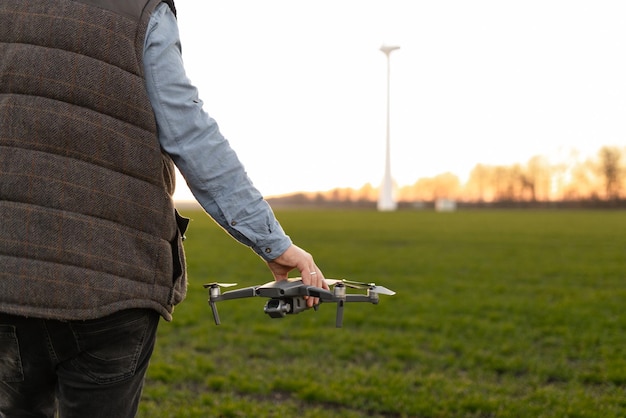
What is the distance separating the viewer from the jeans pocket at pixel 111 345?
5.50 ft

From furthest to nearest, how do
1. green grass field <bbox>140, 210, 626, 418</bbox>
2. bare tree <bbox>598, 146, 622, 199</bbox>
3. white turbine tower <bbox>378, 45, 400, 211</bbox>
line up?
bare tree <bbox>598, 146, 622, 199</bbox> → white turbine tower <bbox>378, 45, 400, 211</bbox> → green grass field <bbox>140, 210, 626, 418</bbox>

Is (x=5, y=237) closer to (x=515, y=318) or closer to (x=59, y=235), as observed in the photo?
(x=59, y=235)

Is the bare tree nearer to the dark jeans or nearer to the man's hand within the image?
the man's hand

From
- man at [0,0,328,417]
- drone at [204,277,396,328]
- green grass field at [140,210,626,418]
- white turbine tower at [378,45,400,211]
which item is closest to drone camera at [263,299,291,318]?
drone at [204,277,396,328]

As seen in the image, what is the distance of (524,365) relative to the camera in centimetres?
638

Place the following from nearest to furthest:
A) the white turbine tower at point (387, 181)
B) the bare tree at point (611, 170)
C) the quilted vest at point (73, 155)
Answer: the quilted vest at point (73, 155) < the white turbine tower at point (387, 181) < the bare tree at point (611, 170)

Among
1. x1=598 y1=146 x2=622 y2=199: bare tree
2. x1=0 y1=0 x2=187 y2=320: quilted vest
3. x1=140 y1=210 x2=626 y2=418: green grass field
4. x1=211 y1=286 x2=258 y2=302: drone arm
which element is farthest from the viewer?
x1=598 y1=146 x2=622 y2=199: bare tree

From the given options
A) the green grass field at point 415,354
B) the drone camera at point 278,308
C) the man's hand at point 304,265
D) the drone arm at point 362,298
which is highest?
the man's hand at point 304,265

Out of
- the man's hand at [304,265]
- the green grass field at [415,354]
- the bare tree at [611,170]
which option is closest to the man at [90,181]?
the man's hand at [304,265]

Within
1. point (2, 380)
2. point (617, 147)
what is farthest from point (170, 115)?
point (617, 147)

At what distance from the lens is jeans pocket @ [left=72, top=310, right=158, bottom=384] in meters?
1.68

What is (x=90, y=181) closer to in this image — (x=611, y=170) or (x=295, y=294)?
(x=295, y=294)

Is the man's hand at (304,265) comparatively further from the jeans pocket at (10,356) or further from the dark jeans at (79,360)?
the jeans pocket at (10,356)

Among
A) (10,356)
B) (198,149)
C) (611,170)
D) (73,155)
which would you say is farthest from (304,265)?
(611,170)
